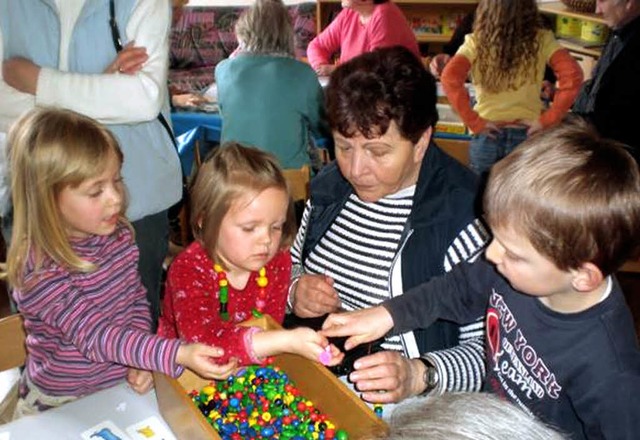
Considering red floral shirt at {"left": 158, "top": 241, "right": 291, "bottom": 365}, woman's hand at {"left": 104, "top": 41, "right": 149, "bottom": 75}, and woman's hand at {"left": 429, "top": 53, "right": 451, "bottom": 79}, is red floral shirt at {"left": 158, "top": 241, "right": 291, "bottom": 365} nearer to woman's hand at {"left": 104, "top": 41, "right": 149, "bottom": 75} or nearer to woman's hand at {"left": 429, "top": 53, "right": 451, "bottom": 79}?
woman's hand at {"left": 104, "top": 41, "right": 149, "bottom": 75}

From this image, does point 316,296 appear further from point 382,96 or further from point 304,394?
point 382,96

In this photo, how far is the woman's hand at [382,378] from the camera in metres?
1.37

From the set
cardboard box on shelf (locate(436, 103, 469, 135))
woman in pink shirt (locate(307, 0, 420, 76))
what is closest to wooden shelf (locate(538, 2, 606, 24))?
woman in pink shirt (locate(307, 0, 420, 76))

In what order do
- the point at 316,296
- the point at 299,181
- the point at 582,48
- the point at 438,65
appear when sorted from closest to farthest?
the point at 316,296, the point at 299,181, the point at 438,65, the point at 582,48

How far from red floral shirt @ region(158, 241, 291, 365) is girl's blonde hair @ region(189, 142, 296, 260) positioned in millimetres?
59

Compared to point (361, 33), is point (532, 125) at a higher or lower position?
lower

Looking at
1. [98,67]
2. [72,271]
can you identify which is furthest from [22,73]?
[72,271]

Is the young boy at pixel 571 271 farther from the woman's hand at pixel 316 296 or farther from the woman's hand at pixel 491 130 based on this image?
the woman's hand at pixel 491 130

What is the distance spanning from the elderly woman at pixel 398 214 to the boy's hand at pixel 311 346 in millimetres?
156

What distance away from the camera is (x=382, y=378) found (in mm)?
1368

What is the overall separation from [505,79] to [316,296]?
212cm

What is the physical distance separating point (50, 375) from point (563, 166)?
1287mm

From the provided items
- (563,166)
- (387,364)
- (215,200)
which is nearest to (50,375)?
(215,200)

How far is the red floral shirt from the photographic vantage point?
1.50m
